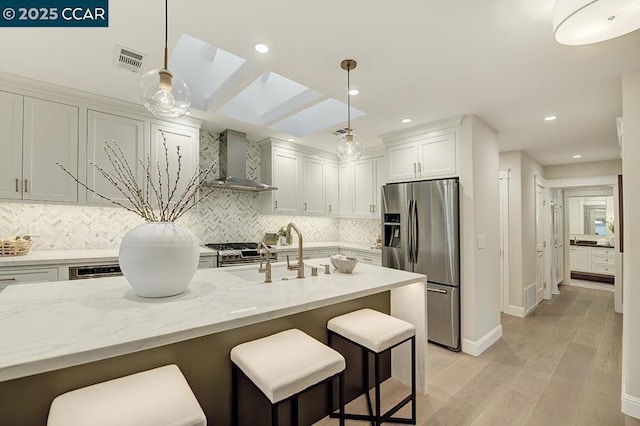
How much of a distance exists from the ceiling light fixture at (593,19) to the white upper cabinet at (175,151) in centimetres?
321

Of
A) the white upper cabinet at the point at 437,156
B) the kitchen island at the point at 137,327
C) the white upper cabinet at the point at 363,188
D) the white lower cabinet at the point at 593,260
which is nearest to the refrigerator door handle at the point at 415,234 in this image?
the white upper cabinet at the point at 437,156

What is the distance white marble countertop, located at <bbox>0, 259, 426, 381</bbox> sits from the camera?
35.1 inches

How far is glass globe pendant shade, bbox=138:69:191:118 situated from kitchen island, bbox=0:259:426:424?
0.99m

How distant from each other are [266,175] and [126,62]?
7.72 ft

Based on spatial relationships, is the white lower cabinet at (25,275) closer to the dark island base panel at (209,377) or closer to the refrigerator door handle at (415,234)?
the dark island base panel at (209,377)

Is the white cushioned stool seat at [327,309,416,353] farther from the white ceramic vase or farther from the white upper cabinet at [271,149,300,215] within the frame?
the white upper cabinet at [271,149,300,215]

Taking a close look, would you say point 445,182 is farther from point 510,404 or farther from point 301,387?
point 301,387

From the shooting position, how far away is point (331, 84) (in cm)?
244

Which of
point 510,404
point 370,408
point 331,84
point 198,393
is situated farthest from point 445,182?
point 198,393

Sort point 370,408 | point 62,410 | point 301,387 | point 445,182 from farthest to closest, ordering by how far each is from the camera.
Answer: point 445,182 → point 370,408 → point 301,387 → point 62,410

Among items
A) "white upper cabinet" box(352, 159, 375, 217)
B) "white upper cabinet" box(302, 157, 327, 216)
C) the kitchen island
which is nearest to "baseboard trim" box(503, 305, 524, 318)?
"white upper cabinet" box(352, 159, 375, 217)

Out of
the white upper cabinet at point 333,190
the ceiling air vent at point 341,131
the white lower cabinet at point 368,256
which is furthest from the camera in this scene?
the white upper cabinet at point 333,190

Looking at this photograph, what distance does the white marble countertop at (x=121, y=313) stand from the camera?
2.92ft

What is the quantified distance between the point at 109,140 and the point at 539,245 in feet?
21.6
